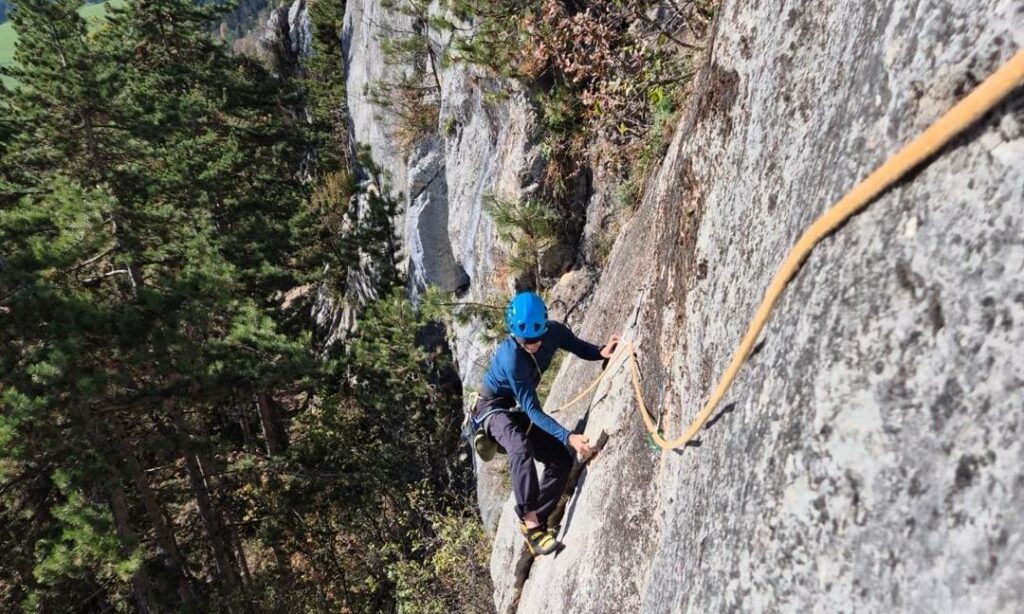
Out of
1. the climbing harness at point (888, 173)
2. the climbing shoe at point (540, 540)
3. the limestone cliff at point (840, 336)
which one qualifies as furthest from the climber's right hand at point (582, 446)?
the climbing harness at point (888, 173)

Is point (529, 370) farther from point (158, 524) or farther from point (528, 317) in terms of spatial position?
point (158, 524)

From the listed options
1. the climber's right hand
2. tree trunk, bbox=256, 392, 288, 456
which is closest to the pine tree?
tree trunk, bbox=256, 392, 288, 456

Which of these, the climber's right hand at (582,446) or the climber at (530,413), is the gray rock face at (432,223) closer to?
the climber at (530,413)

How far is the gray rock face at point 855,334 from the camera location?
A: 1.28 metres

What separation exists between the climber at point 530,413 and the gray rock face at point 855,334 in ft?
5.14

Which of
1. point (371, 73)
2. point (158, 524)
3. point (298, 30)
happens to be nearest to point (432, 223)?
point (371, 73)

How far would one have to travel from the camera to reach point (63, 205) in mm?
10328

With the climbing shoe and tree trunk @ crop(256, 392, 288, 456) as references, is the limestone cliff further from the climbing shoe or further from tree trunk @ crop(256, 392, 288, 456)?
tree trunk @ crop(256, 392, 288, 456)

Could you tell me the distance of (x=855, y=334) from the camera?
162cm

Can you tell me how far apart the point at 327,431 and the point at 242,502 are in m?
2.90

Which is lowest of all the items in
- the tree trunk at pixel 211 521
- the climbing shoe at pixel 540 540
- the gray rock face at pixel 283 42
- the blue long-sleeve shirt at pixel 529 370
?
the tree trunk at pixel 211 521

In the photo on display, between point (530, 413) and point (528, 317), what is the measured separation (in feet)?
2.42

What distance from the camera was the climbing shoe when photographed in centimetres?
504

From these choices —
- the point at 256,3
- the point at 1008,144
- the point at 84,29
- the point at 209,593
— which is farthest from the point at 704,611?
the point at 256,3
